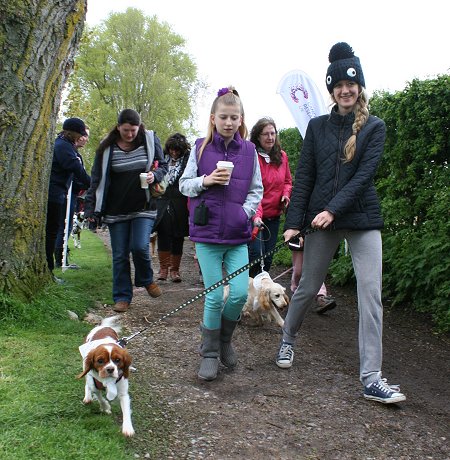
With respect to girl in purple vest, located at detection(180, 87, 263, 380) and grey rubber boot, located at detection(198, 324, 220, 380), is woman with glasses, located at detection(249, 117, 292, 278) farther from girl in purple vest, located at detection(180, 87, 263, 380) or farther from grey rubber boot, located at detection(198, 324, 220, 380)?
grey rubber boot, located at detection(198, 324, 220, 380)

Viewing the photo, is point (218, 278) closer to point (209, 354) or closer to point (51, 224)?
point (209, 354)

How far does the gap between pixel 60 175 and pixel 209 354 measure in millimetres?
3891

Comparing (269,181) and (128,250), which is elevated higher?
(269,181)

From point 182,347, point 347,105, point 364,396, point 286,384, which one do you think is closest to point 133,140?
point 182,347

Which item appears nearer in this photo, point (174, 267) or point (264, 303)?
point (264, 303)

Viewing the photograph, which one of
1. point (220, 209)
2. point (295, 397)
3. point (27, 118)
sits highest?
point (27, 118)

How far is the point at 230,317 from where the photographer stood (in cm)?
462

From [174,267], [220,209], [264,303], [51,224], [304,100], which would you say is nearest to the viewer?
[220,209]

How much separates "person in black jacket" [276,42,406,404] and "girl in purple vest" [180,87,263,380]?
Result: 1.30 ft

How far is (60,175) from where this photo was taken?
7406 millimetres

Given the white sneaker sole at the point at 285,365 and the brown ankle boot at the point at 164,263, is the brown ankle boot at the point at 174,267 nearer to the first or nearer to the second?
the brown ankle boot at the point at 164,263

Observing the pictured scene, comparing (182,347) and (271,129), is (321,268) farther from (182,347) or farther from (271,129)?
(271,129)

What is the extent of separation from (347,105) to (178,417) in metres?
2.54

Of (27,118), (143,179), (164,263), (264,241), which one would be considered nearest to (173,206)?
(164,263)
